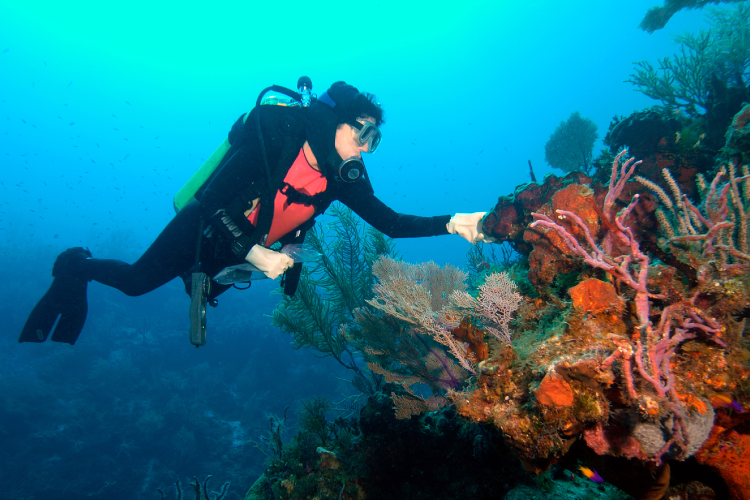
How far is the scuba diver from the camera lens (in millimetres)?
2914

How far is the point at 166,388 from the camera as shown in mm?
12602

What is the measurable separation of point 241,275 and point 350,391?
12.7 meters

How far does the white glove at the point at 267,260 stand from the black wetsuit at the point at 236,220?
0.15 m

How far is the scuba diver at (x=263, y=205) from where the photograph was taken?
291 centimetres

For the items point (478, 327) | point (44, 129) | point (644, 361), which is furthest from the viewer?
point (44, 129)

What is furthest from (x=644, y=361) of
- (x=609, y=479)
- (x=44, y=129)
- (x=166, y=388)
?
(x=44, y=129)

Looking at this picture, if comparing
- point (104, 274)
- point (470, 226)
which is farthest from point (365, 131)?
point (104, 274)

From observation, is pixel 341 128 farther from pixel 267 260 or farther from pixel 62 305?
pixel 62 305

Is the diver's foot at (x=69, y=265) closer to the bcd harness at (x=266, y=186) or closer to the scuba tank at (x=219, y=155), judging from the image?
the scuba tank at (x=219, y=155)

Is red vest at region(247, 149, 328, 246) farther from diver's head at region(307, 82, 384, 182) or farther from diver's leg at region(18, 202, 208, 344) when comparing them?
diver's leg at region(18, 202, 208, 344)

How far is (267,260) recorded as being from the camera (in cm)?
290

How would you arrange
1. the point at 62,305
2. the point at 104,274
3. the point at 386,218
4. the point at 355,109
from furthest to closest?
the point at 62,305, the point at 104,274, the point at 386,218, the point at 355,109

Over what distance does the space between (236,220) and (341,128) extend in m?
1.53

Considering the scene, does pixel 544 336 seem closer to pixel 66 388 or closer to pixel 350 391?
pixel 350 391
